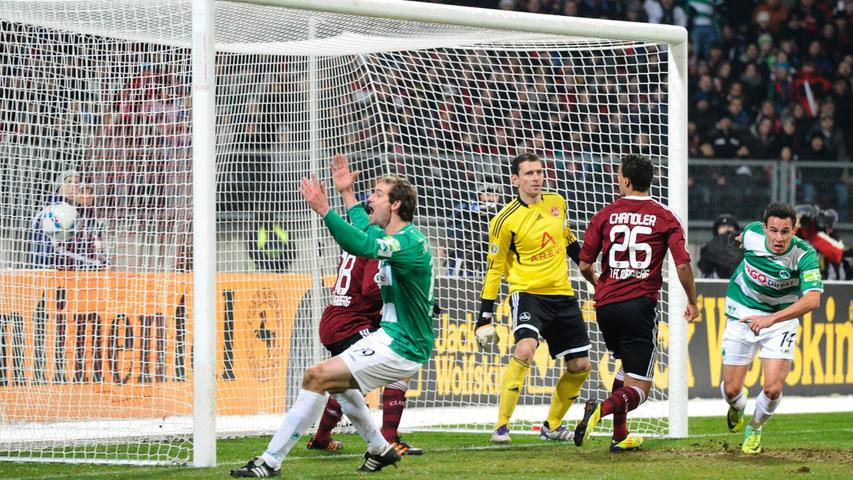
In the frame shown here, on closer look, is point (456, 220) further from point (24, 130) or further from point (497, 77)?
point (24, 130)

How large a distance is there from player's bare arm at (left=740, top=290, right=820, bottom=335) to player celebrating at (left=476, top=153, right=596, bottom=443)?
1.38m

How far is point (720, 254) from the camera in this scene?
48.1ft

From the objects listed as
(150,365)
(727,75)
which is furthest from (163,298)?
(727,75)

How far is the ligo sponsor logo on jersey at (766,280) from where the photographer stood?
28.5 feet

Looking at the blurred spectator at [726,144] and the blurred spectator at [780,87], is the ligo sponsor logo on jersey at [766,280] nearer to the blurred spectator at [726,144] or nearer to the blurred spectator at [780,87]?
the blurred spectator at [726,144]

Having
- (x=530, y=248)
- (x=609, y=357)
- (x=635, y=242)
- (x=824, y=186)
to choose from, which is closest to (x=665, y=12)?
(x=824, y=186)

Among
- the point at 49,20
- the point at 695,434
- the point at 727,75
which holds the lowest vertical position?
the point at 695,434

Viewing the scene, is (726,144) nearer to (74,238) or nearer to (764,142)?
(764,142)

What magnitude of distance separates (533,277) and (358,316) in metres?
1.32

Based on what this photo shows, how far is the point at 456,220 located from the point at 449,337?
3.90ft

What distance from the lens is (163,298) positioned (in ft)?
31.5

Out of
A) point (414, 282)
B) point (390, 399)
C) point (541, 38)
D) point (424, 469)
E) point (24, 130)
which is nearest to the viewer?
point (414, 282)

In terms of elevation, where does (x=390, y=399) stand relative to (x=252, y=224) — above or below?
below

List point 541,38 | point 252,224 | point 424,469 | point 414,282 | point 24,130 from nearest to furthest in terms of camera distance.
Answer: point 414,282
point 424,469
point 24,130
point 541,38
point 252,224
